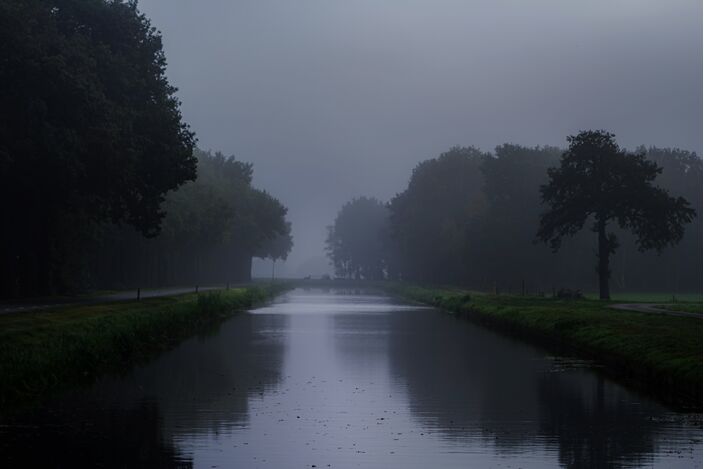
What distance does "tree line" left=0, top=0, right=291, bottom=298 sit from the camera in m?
52.0

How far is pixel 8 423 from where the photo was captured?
20766mm

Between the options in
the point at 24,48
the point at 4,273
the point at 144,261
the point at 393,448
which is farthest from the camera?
the point at 144,261

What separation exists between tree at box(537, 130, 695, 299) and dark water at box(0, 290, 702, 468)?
42.3 meters

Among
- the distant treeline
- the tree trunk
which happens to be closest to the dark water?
the tree trunk

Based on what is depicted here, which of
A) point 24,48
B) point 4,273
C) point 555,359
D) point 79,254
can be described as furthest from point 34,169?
point 555,359

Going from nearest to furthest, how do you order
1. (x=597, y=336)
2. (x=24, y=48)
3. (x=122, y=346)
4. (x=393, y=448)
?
(x=393, y=448)
(x=122, y=346)
(x=597, y=336)
(x=24, y=48)

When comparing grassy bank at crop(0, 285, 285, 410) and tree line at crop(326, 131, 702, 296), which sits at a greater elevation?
tree line at crop(326, 131, 702, 296)

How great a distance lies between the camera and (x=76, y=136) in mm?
53531

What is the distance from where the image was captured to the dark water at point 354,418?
17.7 meters

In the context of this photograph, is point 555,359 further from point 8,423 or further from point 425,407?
point 8,423

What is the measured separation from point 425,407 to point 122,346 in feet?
52.4

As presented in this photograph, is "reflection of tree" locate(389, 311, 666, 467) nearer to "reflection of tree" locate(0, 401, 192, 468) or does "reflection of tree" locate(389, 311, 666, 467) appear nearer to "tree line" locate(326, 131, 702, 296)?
"reflection of tree" locate(0, 401, 192, 468)

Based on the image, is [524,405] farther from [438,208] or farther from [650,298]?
[438,208]

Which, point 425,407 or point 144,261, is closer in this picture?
point 425,407
